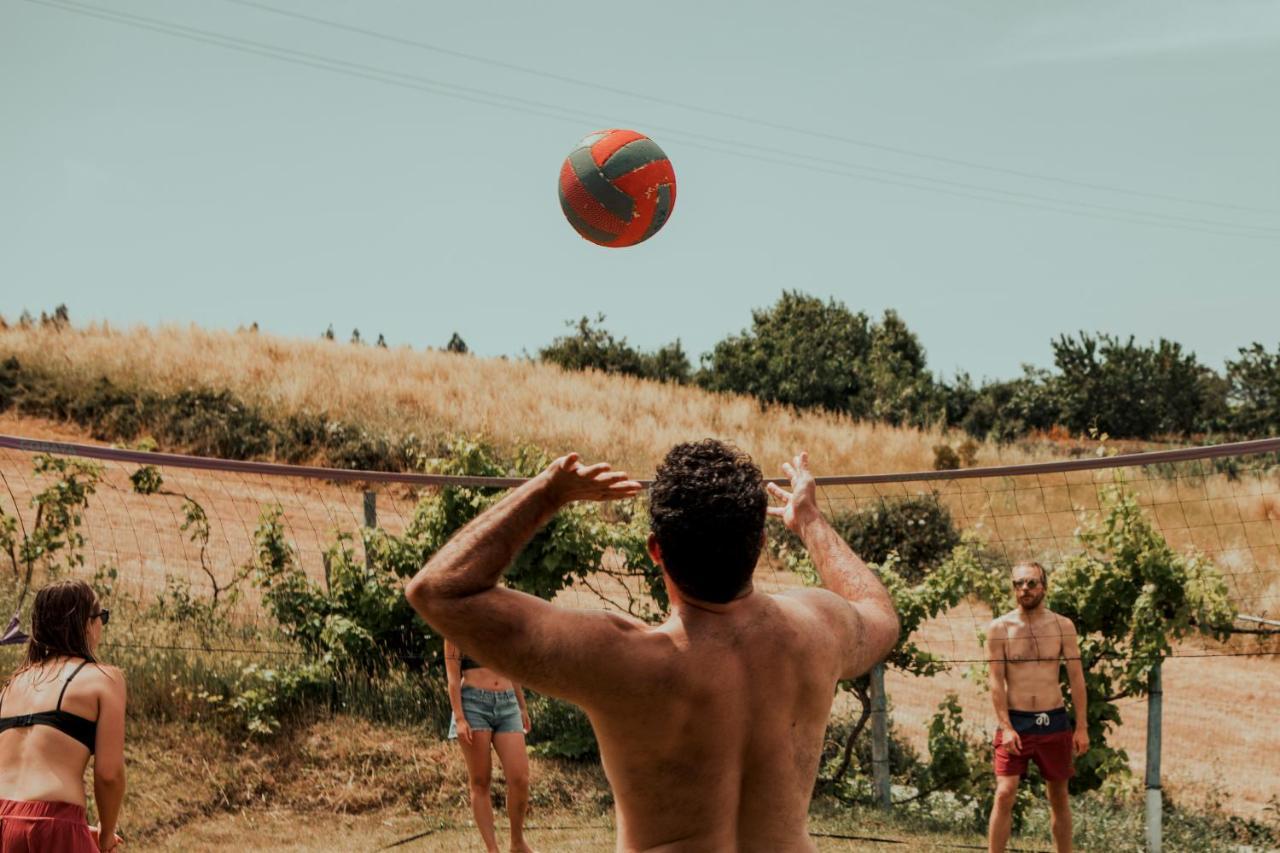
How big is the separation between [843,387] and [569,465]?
41.5 meters

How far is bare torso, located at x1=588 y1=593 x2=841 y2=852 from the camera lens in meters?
2.56

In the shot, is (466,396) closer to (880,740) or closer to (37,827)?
(880,740)

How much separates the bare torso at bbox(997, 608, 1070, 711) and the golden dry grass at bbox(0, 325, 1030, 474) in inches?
527

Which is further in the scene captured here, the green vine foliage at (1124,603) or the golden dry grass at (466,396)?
the golden dry grass at (466,396)

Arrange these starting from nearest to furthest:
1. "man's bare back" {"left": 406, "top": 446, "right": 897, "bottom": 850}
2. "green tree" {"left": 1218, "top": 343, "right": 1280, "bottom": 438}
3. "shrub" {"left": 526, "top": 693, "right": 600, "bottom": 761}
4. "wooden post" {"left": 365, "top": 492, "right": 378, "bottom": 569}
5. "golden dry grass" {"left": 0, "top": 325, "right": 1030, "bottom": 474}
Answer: "man's bare back" {"left": 406, "top": 446, "right": 897, "bottom": 850}, "shrub" {"left": 526, "top": 693, "right": 600, "bottom": 761}, "wooden post" {"left": 365, "top": 492, "right": 378, "bottom": 569}, "golden dry grass" {"left": 0, "top": 325, "right": 1030, "bottom": 474}, "green tree" {"left": 1218, "top": 343, "right": 1280, "bottom": 438}

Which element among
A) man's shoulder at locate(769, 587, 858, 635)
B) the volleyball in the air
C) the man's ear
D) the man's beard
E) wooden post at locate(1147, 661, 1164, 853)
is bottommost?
wooden post at locate(1147, 661, 1164, 853)

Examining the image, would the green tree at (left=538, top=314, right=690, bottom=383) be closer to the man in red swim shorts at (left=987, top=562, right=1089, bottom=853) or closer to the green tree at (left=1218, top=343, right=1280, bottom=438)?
the green tree at (left=1218, top=343, right=1280, bottom=438)

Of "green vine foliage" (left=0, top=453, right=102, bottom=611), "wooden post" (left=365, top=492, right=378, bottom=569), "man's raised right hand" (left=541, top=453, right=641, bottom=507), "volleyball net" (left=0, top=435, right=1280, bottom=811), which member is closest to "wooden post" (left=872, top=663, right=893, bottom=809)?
"volleyball net" (left=0, top=435, right=1280, bottom=811)

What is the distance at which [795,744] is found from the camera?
8.86 feet

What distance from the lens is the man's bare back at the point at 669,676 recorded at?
2434mm

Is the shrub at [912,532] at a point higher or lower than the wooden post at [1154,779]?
higher

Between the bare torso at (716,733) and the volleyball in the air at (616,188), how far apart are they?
5180 mm

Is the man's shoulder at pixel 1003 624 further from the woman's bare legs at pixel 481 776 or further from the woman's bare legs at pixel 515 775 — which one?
the woman's bare legs at pixel 481 776

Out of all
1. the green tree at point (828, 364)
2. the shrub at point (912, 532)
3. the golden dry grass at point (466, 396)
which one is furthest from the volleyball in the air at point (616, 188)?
the green tree at point (828, 364)
